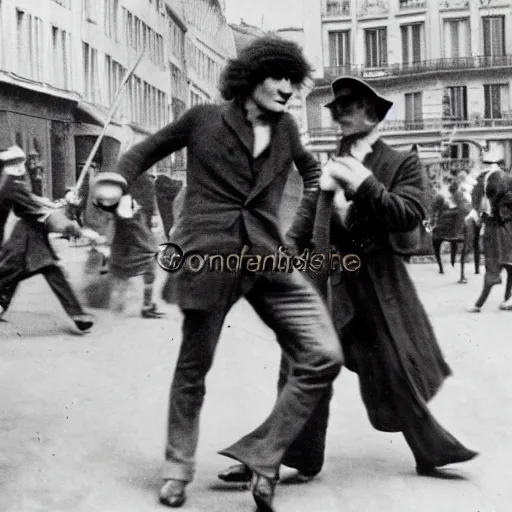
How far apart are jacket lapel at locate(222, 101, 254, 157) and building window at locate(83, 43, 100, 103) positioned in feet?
4.09

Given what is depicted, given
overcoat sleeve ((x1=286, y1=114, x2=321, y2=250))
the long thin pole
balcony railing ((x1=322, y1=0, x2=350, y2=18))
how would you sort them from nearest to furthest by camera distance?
overcoat sleeve ((x1=286, y1=114, x2=321, y2=250))
the long thin pole
balcony railing ((x1=322, y1=0, x2=350, y2=18))

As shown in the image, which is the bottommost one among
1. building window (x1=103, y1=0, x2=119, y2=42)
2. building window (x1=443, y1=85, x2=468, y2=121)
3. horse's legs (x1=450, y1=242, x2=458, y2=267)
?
horse's legs (x1=450, y1=242, x2=458, y2=267)

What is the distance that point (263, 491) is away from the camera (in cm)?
335

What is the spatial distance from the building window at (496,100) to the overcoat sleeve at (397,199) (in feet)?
4.35

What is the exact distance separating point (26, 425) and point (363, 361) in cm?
144

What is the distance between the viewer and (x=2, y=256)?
478 centimetres

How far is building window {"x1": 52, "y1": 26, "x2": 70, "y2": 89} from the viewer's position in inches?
183

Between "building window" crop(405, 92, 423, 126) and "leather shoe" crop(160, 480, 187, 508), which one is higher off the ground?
"building window" crop(405, 92, 423, 126)

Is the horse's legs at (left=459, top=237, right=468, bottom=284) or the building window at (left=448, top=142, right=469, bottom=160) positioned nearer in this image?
the building window at (left=448, top=142, right=469, bottom=160)

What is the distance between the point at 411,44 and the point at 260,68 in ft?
4.83

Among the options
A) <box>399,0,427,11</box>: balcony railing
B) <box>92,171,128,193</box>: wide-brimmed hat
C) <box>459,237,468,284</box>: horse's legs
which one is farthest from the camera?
<box>459,237,468,284</box>: horse's legs

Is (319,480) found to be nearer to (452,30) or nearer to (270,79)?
(270,79)

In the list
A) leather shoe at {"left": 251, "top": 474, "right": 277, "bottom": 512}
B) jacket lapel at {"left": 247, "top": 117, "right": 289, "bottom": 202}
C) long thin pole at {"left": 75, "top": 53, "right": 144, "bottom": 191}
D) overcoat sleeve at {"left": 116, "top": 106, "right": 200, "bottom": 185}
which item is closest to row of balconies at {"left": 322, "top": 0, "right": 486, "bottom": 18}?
long thin pole at {"left": 75, "top": 53, "right": 144, "bottom": 191}

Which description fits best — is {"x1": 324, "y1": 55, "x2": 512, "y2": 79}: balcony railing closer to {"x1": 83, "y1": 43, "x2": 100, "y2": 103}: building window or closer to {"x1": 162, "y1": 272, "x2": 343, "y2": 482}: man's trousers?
{"x1": 83, "y1": 43, "x2": 100, "y2": 103}: building window
